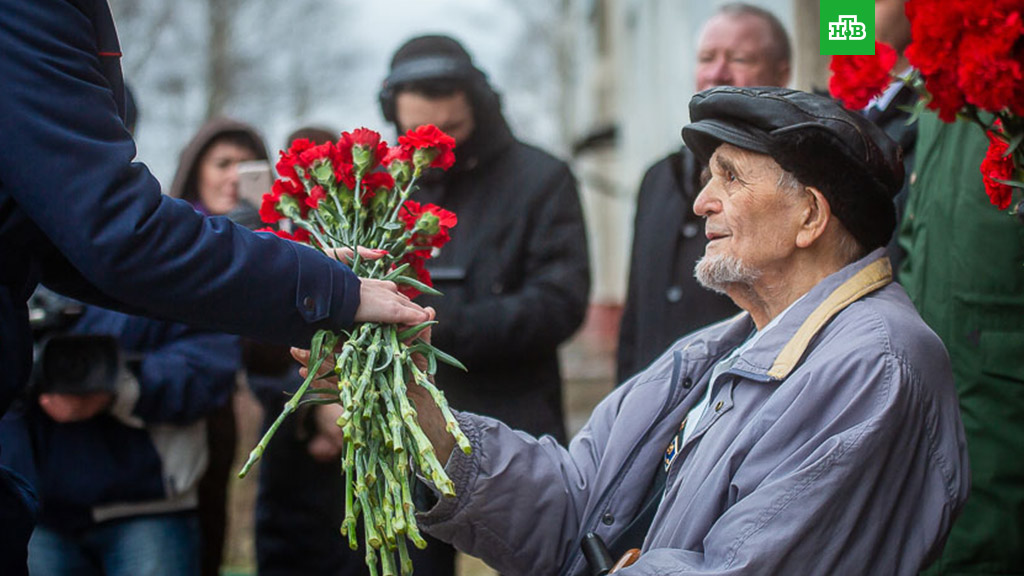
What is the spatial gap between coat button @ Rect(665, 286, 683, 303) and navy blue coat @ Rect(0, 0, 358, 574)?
1705 mm

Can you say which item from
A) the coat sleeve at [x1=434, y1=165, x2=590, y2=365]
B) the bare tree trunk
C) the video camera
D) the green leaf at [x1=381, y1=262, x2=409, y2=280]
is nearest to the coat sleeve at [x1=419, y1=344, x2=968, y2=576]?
the green leaf at [x1=381, y1=262, x2=409, y2=280]

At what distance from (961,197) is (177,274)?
6.37ft

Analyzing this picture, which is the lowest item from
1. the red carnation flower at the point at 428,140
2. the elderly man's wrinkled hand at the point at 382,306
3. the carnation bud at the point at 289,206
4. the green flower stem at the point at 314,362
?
the green flower stem at the point at 314,362

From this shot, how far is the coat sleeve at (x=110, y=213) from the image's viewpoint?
6.45 feet

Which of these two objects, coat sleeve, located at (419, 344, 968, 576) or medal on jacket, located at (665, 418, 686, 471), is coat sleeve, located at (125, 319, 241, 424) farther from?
coat sleeve, located at (419, 344, 968, 576)

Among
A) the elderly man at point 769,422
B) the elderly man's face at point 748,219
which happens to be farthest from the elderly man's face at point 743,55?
the elderly man's face at point 748,219

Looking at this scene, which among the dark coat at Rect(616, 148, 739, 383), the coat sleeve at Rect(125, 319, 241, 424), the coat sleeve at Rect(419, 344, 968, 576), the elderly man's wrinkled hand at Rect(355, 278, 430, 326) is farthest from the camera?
the dark coat at Rect(616, 148, 739, 383)

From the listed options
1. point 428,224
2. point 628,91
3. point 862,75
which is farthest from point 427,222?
point 628,91

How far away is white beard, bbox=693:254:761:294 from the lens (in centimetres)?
254

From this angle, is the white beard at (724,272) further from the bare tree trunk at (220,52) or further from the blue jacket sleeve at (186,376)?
the bare tree trunk at (220,52)

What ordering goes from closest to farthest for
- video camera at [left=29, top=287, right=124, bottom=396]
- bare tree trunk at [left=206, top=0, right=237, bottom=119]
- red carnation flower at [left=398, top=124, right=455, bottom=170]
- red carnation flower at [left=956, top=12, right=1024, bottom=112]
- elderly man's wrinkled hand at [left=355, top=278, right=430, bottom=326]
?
red carnation flower at [left=956, top=12, right=1024, bottom=112] → elderly man's wrinkled hand at [left=355, top=278, right=430, bottom=326] → red carnation flower at [left=398, top=124, right=455, bottom=170] → video camera at [left=29, top=287, right=124, bottom=396] → bare tree trunk at [left=206, top=0, right=237, bottom=119]

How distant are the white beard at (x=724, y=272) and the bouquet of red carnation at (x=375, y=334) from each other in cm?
57

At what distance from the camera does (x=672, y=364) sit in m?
2.73

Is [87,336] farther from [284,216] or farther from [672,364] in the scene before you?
[672,364]
